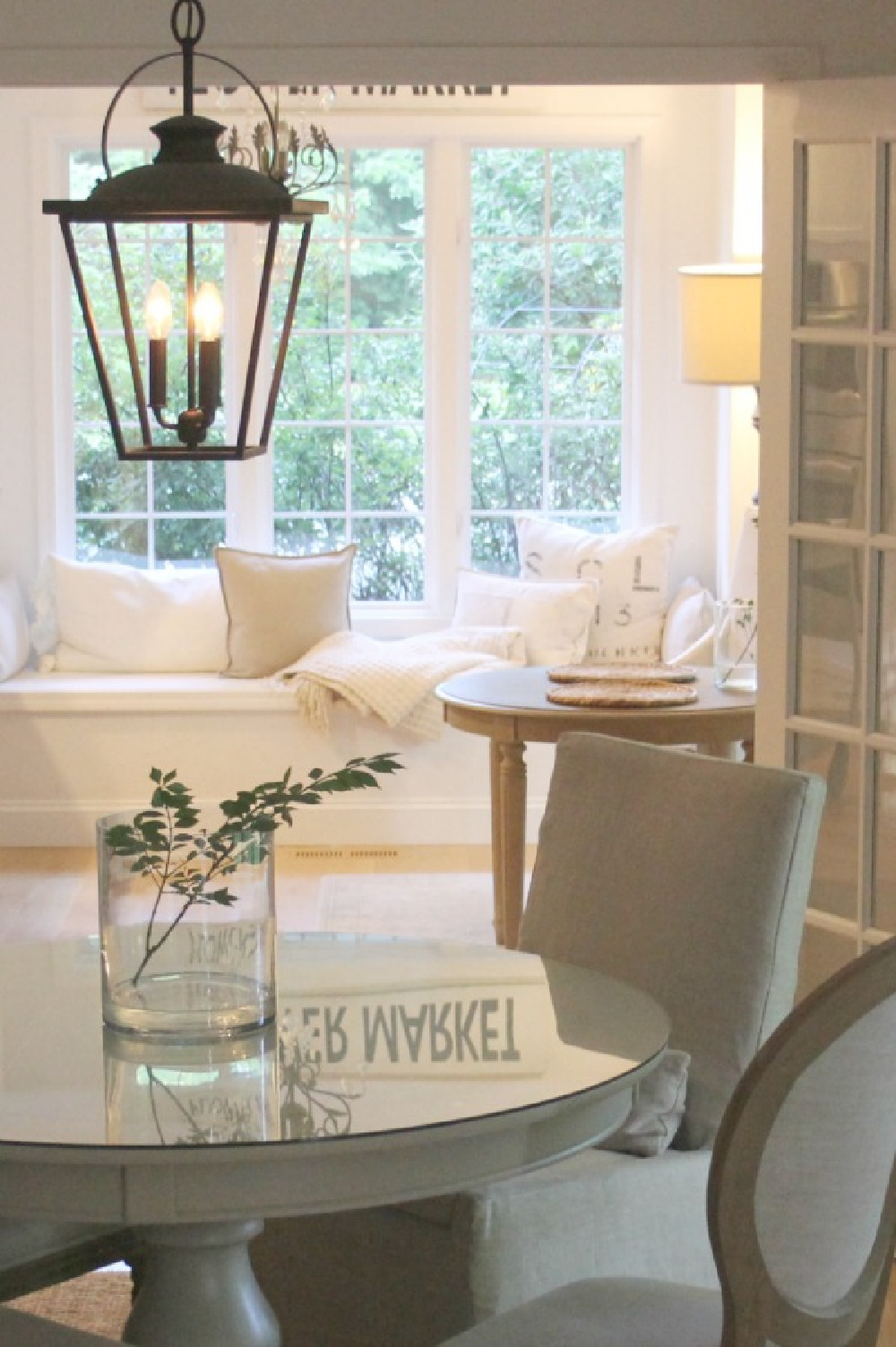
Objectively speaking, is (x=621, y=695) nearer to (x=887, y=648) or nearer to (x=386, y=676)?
(x=887, y=648)

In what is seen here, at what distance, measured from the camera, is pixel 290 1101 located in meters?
1.88

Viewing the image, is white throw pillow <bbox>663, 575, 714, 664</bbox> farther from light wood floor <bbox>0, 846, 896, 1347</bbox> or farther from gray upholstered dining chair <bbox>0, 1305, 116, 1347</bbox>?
gray upholstered dining chair <bbox>0, 1305, 116, 1347</bbox>

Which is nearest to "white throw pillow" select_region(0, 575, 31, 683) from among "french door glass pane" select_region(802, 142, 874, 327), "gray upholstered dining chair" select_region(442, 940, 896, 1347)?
"french door glass pane" select_region(802, 142, 874, 327)

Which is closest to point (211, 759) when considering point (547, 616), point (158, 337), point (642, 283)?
point (547, 616)

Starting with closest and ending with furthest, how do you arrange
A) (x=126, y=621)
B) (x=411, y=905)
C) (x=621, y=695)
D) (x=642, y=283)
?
(x=621, y=695)
(x=411, y=905)
(x=126, y=621)
(x=642, y=283)

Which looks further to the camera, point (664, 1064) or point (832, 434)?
point (832, 434)

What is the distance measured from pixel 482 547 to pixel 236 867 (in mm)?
5080

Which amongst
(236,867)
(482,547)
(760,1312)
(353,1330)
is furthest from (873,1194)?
(482,547)

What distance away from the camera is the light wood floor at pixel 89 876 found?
208 inches

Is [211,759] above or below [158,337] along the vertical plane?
below

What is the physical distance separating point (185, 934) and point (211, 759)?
414cm

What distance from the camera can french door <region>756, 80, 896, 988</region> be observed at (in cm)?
328

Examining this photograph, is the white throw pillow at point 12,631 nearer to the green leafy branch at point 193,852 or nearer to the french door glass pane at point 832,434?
the french door glass pane at point 832,434

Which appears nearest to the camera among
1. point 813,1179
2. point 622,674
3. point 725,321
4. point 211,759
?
point 813,1179
